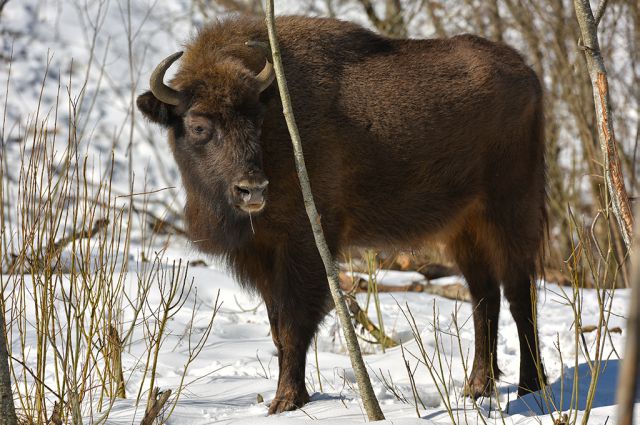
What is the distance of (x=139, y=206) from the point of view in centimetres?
1256

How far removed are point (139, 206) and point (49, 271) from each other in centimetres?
908

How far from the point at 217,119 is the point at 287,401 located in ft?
5.30

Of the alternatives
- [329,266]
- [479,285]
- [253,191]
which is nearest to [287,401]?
[253,191]

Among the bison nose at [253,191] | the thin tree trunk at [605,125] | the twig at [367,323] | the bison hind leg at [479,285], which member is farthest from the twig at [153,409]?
the twig at [367,323]

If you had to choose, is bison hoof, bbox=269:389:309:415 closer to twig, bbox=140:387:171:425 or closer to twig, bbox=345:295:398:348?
twig, bbox=140:387:171:425

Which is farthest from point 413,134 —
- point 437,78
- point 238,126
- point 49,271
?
point 49,271

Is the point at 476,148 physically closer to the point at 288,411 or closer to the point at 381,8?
the point at 288,411

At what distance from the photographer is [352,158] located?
5.04 metres

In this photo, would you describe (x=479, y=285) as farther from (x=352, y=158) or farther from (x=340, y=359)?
(x=352, y=158)

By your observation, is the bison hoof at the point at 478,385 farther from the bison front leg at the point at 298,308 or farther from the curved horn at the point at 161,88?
the curved horn at the point at 161,88

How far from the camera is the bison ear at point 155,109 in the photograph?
A: 15.6ft

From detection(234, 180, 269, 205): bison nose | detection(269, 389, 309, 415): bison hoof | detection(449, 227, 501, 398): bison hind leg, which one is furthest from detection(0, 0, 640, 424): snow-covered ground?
detection(234, 180, 269, 205): bison nose

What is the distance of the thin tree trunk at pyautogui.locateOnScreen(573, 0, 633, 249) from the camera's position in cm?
338

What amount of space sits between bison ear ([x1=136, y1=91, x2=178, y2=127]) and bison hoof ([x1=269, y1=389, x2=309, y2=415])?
1728 mm
